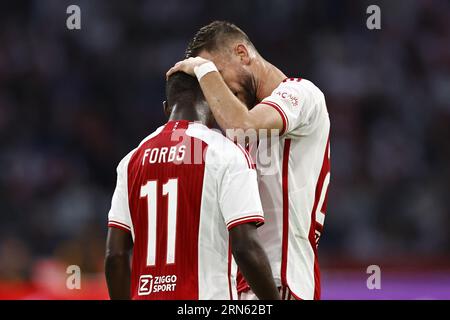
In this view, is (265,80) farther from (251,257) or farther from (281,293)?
(251,257)

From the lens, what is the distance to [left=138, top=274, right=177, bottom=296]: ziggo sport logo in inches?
141

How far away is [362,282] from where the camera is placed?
28.7ft

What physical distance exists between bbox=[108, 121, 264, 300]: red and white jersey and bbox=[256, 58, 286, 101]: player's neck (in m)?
0.83

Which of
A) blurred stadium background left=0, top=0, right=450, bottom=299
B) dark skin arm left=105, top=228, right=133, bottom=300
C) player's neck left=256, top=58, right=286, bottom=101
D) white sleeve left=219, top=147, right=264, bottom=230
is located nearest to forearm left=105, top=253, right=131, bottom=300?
dark skin arm left=105, top=228, right=133, bottom=300

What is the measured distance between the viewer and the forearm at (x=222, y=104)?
151 inches

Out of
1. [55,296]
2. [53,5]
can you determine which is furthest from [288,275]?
[53,5]

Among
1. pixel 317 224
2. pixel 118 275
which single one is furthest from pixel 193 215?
pixel 317 224

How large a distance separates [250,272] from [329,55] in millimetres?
8664

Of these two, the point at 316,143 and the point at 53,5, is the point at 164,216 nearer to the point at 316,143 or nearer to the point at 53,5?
the point at 316,143

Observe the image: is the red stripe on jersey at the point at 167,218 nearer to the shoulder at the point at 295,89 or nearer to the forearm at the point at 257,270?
the forearm at the point at 257,270

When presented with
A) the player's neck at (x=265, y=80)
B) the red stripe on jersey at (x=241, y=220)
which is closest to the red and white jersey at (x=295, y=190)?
the player's neck at (x=265, y=80)

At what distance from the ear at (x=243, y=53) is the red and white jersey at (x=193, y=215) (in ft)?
2.67

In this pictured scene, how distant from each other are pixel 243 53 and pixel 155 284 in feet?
4.61

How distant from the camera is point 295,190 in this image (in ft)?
13.5
